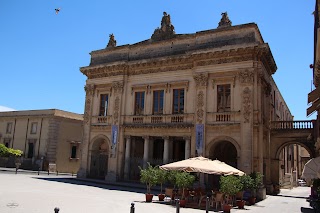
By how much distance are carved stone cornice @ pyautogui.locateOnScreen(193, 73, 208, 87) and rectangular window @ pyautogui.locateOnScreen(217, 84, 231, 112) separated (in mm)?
1017

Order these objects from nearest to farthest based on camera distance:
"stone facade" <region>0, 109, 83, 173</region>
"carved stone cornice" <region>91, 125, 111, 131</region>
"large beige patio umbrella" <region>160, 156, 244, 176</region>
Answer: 1. "large beige patio umbrella" <region>160, 156, 244, 176</region>
2. "carved stone cornice" <region>91, 125, 111, 131</region>
3. "stone facade" <region>0, 109, 83, 173</region>

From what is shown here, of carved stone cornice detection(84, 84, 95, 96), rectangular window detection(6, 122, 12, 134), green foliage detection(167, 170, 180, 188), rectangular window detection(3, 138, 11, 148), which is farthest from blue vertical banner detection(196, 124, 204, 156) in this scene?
rectangular window detection(6, 122, 12, 134)

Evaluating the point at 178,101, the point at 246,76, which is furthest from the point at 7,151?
the point at 246,76

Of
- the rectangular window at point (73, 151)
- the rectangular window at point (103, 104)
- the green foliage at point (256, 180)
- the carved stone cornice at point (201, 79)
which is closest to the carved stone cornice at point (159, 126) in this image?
the carved stone cornice at point (201, 79)

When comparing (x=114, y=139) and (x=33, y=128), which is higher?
(x=33, y=128)

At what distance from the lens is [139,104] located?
2562cm

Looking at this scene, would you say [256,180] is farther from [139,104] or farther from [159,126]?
[139,104]

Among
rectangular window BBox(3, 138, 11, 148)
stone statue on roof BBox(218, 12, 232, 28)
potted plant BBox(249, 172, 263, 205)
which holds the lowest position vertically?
potted plant BBox(249, 172, 263, 205)

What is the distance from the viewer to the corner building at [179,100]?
2084 centimetres

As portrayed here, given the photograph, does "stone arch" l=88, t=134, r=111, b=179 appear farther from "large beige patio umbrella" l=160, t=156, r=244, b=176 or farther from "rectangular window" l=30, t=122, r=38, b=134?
"rectangular window" l=30, t=122, r=38, b=134

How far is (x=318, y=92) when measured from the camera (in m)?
12.3

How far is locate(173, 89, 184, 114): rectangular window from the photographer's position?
23.7 meters

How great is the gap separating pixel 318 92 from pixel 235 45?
31.3 feet

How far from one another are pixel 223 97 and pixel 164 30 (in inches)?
319
